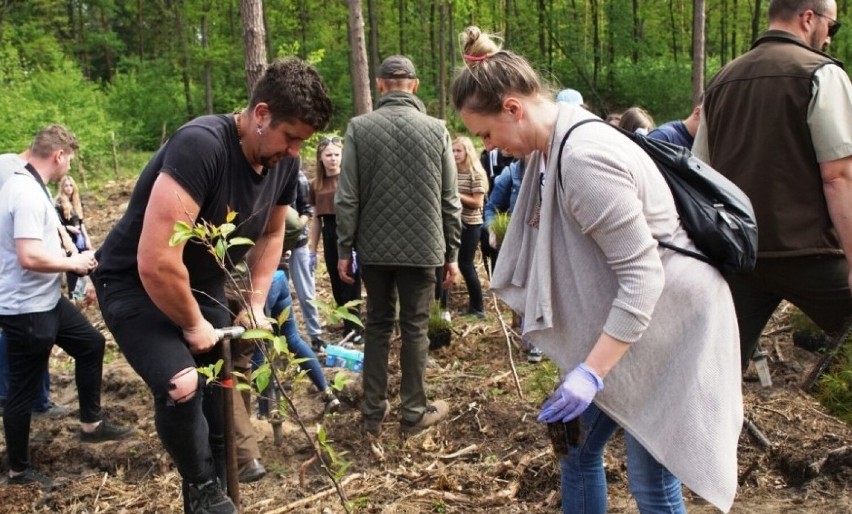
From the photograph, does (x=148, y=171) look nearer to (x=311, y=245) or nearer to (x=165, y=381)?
(x=165, y=381)

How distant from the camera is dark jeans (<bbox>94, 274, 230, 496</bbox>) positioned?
8.74ft

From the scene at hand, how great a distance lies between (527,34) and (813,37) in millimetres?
31390

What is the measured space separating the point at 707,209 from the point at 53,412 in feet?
17.2

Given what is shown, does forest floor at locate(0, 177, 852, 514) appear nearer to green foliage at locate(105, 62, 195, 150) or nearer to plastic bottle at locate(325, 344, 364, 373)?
plastic bottle at locate(325, 344, 364, 373)

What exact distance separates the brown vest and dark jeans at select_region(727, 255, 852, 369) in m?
0.07

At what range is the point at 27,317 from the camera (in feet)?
14.3

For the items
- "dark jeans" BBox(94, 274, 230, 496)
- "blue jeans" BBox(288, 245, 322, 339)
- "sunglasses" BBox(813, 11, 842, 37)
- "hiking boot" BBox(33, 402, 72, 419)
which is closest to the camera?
"dark jeans" BBox(94, 274, 230, 496)

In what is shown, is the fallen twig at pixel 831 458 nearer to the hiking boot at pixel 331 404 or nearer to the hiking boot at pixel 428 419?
the hiking boot at pixel 428 419

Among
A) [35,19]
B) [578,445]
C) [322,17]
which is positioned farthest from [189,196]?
[35,19]

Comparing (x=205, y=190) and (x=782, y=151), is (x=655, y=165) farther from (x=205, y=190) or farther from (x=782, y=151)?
(x=205, y=190)

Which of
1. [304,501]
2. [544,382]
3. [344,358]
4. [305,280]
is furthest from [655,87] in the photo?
[304,501]

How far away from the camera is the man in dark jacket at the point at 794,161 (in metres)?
2.89

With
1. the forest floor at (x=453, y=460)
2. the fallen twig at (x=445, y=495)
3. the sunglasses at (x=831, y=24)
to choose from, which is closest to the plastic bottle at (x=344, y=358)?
the forest floor at (x=453, y=460)

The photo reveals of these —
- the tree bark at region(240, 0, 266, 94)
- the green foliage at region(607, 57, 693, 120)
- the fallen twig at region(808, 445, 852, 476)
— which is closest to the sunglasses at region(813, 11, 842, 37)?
the fallen twig at region(808, 445, 852, 476)
